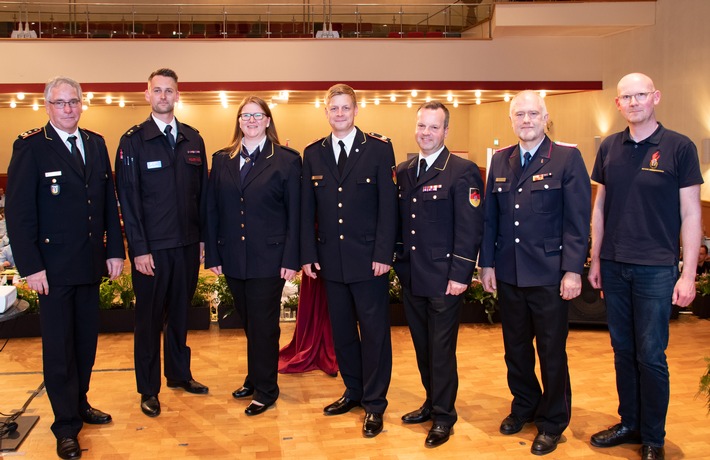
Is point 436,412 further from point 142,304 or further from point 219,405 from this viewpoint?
point 142,304

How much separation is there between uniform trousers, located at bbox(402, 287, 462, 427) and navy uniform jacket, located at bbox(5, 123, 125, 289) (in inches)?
67.1

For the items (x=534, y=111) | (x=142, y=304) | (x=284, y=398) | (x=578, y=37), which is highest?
(x=578, y=37)

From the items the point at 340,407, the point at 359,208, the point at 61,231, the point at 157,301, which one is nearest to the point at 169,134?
the point at 61,231

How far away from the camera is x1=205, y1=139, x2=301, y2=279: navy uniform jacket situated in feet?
12.8

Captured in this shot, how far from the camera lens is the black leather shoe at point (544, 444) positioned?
354 cm

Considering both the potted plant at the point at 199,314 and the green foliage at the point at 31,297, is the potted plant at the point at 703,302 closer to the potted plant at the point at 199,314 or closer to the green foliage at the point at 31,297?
the potted plant at the point at 199,314

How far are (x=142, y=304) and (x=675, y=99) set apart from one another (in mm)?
8997

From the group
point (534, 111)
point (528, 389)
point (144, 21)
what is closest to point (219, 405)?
point (528, 389)

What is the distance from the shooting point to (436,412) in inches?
146

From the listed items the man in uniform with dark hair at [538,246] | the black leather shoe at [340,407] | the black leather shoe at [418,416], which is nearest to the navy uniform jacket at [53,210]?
the black leather shoe at [340,407]

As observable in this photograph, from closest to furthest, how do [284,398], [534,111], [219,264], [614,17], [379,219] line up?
1. [534,111]
2. [379,219]
3. [219,264]
4. [284,398]
5. [614,17]

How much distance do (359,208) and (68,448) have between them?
6.30 ft

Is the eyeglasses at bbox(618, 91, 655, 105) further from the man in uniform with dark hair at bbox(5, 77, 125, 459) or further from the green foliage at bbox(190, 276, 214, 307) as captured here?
the green foliage at bbox(190, 276, 214, 307)

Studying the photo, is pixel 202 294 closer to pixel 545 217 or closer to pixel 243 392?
pixel 243 392
